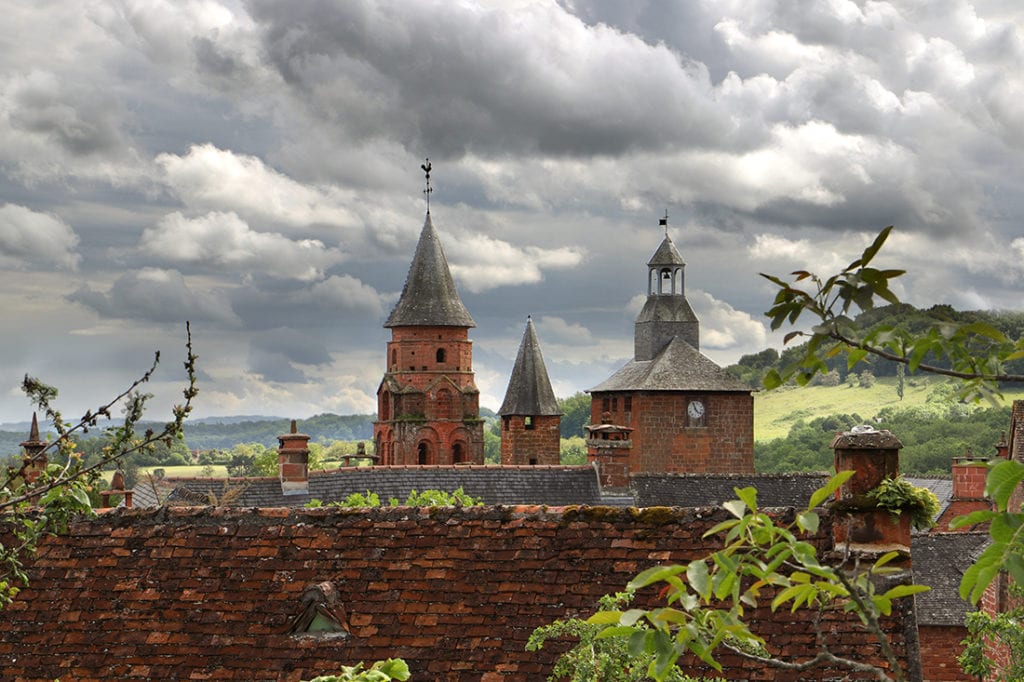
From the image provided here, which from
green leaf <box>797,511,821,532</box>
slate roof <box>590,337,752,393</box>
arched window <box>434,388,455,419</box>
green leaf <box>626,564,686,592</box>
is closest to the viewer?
green leaf <box>626,564,686,592</box>

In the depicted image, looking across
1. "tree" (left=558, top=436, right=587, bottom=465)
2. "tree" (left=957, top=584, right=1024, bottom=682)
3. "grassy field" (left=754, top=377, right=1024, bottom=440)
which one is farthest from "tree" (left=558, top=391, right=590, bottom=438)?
Result: "tree" (left=957, top=584, right=1024, bottom=682)

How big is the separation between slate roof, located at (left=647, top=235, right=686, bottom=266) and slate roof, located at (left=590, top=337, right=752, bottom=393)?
12.4 ft

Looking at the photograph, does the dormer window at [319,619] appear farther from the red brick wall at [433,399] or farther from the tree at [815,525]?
the red brick wall at [433,399]

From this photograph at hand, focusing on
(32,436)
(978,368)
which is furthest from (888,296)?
(32,436)

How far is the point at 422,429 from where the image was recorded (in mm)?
53250

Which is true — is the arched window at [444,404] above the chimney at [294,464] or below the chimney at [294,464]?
above

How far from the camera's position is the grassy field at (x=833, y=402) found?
112 metres

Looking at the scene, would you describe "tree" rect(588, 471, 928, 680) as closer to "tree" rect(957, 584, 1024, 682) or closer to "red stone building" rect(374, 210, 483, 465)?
"tree" rect(957, 584, 1024, 682)

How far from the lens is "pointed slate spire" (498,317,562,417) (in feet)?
171

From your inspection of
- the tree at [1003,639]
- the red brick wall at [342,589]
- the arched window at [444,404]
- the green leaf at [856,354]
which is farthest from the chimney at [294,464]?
the green leaf at [856,354]

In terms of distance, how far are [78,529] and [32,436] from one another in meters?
10.1

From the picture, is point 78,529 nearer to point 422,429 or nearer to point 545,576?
point 545,576

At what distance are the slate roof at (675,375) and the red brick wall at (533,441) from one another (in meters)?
3.42

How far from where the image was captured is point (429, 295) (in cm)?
5412
